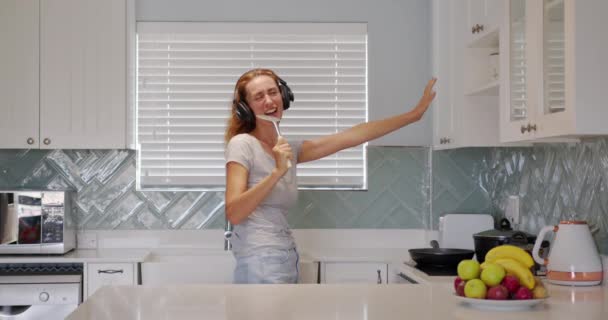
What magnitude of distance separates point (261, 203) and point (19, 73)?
1.82 metres

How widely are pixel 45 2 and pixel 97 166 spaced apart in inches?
35.8

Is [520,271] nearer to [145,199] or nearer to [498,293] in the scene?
[498,293]

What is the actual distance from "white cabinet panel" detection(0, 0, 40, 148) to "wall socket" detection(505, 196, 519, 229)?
2.39 m

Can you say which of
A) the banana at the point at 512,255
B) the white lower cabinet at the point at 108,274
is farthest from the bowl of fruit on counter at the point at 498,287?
the white lower cabinet at the point at 108,274

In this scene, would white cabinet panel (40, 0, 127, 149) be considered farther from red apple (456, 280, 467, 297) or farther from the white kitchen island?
red apple (456, 280, 467, 297)

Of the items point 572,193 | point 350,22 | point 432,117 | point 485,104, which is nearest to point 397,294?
point 572,193

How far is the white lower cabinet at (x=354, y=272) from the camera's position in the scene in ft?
13.7

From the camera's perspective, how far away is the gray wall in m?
4.61

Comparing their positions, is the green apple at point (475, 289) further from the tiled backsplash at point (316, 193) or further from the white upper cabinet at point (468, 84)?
the tiled backsplash at point (316, 193)

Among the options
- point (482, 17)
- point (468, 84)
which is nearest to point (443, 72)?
point (468, 84)

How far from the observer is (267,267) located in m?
3.13

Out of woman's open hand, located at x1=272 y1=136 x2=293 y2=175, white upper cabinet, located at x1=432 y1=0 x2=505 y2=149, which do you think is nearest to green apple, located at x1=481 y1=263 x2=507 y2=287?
woman's open hand, located at x1=272 y1=136 x2=293 y2=175

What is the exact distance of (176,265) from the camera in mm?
4094

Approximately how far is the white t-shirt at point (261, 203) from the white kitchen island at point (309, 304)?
503 mm
